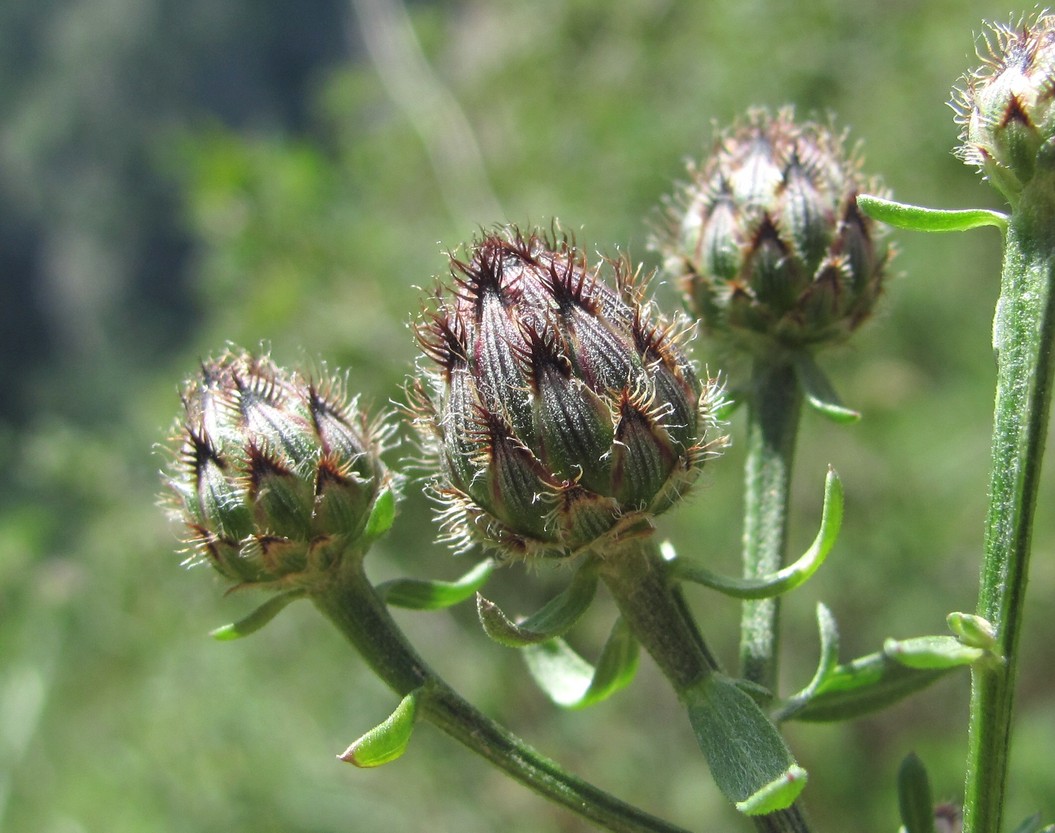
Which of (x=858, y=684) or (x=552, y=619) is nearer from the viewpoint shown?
(x=552, y=619)

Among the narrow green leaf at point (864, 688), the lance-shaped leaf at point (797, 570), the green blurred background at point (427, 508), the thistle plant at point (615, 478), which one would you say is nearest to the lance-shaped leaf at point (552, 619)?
the thistle plant at point (615, 478)

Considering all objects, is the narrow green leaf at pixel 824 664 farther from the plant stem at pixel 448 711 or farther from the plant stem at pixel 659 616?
the plant stem at pixel 448 711

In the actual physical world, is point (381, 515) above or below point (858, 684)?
above

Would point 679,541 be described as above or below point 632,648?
above

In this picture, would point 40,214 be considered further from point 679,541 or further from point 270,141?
point 679,541

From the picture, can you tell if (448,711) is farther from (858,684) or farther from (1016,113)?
(1016,113)

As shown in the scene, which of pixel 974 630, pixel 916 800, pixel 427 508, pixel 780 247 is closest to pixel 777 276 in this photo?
pixel 780 247

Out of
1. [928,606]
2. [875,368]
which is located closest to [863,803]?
[928,606]
